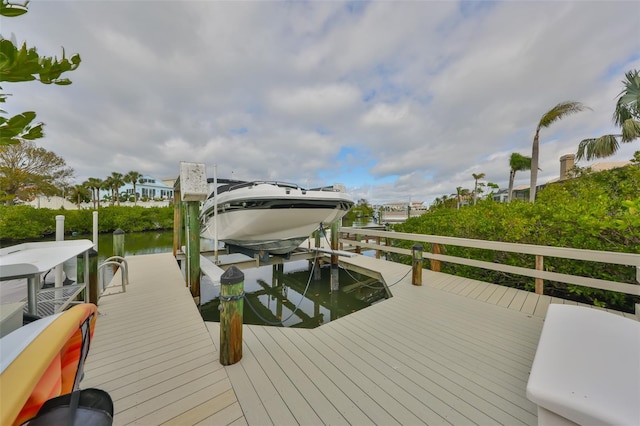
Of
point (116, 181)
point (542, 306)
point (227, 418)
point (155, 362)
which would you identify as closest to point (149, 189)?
point (116, 181)

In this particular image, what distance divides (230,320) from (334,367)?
41.3 inches

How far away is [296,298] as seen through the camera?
598cm

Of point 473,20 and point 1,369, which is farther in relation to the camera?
point 473,20

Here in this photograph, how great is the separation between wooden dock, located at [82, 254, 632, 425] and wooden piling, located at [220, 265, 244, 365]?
0.11 metres

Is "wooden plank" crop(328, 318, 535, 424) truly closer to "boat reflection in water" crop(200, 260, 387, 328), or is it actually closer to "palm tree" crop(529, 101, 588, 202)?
"boat reflection in water" crop(200, 260, 387, 328)

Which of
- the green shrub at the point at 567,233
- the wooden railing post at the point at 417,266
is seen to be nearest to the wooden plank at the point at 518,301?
the green shrub at the point at 567,233

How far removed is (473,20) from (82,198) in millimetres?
46442

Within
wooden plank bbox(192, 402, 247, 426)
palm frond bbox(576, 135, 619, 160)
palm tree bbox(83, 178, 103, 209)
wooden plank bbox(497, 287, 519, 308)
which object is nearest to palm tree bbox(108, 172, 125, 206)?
palm tree bbox(83, 178, 103, 209)

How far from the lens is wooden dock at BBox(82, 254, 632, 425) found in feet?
5.30

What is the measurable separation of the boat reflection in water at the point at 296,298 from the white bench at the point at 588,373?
10.3ft

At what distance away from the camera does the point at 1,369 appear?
751mm

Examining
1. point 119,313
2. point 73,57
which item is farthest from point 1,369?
point 119,313

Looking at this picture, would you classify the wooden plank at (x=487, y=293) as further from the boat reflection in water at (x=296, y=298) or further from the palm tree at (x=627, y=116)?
the palm tree at (x=627, y=116)

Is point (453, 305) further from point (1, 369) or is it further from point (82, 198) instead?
point (82, 198)
